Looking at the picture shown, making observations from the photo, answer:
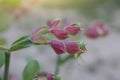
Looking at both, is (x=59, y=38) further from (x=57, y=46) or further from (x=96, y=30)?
(x=96, y=30)

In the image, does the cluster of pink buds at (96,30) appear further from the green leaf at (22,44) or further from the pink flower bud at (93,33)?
the green leaf at (22,44)

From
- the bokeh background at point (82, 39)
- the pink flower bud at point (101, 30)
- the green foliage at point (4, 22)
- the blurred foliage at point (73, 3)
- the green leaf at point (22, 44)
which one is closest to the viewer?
the green leaf at point (22, 44)

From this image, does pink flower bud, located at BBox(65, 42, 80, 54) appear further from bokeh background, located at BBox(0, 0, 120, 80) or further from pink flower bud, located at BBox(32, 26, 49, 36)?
bokeh background, located at BBox(0, 0, 120, 80)

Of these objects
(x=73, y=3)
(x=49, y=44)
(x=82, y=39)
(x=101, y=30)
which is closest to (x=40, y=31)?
(x=49, y=44)

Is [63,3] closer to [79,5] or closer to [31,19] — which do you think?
[79,5]

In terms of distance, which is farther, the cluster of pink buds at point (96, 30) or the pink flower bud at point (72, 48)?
the cluster of pink buds at point (96, 30)

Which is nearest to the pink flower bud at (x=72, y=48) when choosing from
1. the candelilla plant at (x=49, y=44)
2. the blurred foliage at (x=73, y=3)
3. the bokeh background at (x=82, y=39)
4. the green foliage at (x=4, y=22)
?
the candelilla plant at (x=49, y=44)

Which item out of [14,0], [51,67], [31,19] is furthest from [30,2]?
[31,19]
